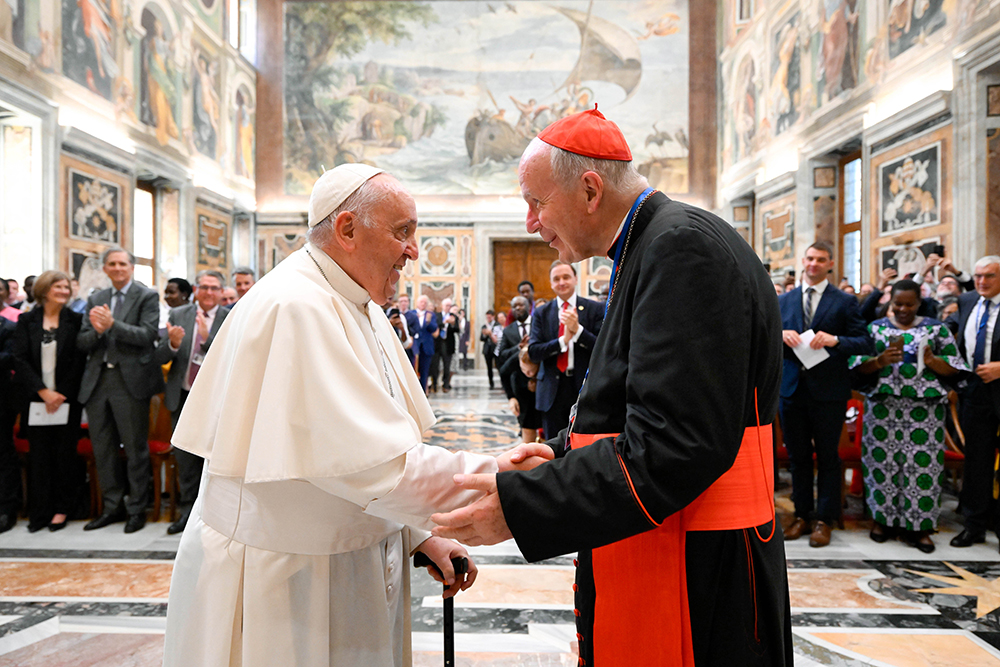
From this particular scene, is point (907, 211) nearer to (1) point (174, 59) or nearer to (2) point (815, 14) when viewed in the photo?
(2) point (815, 14)

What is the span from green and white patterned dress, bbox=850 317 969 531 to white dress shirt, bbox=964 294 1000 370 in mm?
153

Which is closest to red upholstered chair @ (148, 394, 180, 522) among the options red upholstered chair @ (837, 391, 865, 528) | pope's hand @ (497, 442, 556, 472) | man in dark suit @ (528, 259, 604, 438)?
man in dark suit @ (528, 259, 604, 438)

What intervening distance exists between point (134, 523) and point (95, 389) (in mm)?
1084

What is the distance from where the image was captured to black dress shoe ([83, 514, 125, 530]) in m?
5.05

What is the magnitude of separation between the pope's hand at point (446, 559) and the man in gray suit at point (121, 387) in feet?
13.3

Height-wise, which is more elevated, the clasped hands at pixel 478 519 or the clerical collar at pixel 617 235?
the clerical collar at pixel 617 235

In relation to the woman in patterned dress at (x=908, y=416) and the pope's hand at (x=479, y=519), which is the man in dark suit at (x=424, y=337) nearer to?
the woman in patterned dress at (x=908, y=416)

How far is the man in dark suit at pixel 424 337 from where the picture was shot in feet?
39.1

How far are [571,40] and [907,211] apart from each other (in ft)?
38.7

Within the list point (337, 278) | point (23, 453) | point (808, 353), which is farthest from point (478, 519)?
point (23, 453)

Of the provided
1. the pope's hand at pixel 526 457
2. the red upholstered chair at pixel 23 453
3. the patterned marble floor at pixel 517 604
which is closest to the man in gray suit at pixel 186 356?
the patterned marble floor at pixel 517 604

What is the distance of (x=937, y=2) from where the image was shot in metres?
A: 8.55

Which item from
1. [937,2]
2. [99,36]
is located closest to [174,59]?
[99,36]

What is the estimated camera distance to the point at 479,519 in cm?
132
